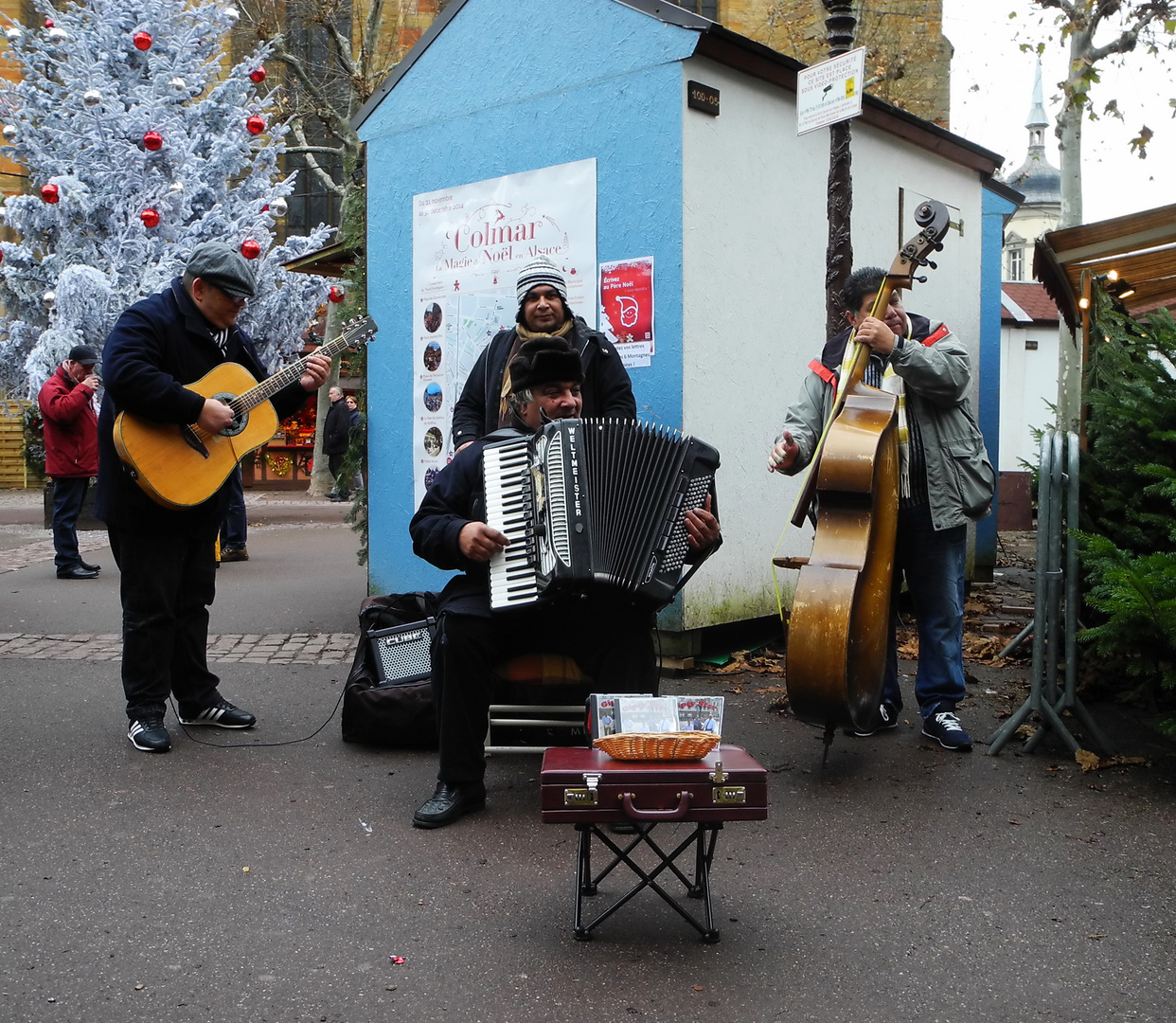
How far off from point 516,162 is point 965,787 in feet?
14.3

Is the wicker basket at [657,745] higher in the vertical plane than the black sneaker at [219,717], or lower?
higher

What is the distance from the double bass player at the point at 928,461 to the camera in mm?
4609

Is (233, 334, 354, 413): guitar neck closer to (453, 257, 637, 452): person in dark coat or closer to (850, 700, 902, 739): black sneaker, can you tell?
(453, 257, 637, 452): person in dark coat

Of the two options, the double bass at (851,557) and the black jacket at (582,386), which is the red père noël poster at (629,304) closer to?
the black jacket at (582,386)

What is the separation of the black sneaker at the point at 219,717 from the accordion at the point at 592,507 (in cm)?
200

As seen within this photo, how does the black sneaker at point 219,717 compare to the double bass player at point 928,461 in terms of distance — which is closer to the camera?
the double bass player at point 928,461

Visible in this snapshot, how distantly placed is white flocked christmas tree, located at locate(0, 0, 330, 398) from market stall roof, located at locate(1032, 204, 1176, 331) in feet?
36.1

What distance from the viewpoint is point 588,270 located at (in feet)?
21.2

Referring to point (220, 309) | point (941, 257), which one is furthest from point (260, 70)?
point (220, 309)

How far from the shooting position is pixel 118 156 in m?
15.6

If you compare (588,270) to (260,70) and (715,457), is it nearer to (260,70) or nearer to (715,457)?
(715,457)

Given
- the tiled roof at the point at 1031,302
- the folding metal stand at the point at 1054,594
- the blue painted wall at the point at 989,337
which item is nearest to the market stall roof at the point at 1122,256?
the folding metal stand at the point at 1054,594

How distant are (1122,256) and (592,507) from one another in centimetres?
371

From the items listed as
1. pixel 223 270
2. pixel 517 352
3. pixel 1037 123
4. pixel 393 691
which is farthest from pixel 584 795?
pixel 1037 123
